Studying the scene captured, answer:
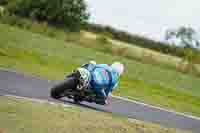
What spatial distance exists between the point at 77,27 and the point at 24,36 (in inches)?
460

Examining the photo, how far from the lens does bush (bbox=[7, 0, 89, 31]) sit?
134ft

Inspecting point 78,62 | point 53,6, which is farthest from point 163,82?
point 53,6

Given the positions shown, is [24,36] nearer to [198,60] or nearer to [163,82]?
[163,82]

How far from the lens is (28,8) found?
135 feet

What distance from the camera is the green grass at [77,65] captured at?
18875mm

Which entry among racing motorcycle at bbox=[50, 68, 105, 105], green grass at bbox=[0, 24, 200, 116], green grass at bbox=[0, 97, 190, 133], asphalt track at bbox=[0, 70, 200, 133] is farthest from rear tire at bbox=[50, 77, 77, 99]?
green grass at bbox=[0, 24, 200, 116]

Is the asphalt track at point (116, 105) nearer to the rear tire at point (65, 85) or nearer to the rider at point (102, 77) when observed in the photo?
the rear tire at point (65, 85)

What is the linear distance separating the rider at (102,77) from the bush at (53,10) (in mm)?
27742

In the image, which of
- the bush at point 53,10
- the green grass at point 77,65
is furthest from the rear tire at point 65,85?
the bush at point 53,10

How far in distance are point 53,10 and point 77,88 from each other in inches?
1135

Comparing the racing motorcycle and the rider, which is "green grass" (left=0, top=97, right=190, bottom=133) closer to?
the racing motorcycle

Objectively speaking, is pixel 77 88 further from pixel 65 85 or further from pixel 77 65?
pixel 77 65

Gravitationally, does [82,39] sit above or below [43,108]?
below

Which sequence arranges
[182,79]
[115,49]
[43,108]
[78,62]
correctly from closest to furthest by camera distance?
[43,108] → [78,62] → [182,79] → [115,49]
